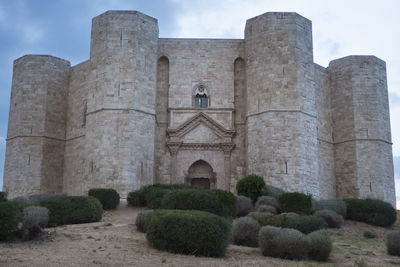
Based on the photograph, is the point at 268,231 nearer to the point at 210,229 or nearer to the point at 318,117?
the point at 210,229

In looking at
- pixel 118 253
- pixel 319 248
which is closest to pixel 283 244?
pixel 319 248

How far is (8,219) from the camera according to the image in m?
10.6

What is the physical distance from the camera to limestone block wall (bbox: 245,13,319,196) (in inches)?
899

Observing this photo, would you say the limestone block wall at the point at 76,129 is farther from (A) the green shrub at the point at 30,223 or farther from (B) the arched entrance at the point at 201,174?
(A) the green shrub at the point at 30,223

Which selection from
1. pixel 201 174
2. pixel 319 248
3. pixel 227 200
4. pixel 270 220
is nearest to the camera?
pixel 319 248

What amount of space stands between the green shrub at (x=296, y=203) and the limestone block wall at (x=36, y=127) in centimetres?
1495

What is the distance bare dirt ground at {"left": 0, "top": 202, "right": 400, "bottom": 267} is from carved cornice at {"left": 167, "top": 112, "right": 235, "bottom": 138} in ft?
36.0

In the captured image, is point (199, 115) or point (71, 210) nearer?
point (71, 210)

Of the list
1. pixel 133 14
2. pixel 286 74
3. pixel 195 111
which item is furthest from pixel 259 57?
pixel 133 14

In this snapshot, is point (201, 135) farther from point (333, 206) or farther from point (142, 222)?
point (142, 222)

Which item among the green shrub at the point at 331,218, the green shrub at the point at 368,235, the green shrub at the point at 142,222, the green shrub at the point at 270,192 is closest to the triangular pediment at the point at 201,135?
the green shrub at the point at 270,192

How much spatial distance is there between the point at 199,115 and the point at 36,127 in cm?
977

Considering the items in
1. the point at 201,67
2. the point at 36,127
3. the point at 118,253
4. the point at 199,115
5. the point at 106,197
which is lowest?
the point at 118,253

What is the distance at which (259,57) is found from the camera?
79.9ft
